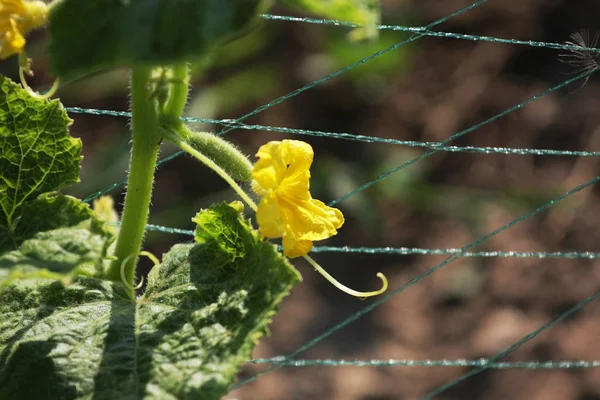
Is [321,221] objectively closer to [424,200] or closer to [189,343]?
[189,343]

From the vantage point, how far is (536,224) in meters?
2.95

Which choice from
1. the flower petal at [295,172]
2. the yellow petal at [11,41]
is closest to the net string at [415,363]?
the flower petal at [295,172]

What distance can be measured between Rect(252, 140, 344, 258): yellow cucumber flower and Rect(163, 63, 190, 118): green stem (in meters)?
0.10

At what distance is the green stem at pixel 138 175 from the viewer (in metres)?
0.89

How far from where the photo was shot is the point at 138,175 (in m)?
0.95

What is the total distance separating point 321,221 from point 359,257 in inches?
77.6

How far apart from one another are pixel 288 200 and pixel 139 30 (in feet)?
0.94

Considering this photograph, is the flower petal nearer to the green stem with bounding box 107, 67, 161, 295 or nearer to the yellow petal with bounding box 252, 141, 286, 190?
the yellow petal with bounding box 252, 141, 286, 190

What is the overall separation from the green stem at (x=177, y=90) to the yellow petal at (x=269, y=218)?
13 cm

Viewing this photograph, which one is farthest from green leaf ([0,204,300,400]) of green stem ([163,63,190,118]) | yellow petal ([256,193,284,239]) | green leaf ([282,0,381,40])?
green leaf ([282,0,381,40])

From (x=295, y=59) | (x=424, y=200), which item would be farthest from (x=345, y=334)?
(x=295, y=59)

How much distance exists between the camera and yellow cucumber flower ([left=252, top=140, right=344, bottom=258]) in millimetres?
893

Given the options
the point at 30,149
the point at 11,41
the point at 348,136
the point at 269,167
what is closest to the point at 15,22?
the point at 11,41

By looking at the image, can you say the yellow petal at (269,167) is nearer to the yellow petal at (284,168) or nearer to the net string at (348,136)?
the yellow petal at (284,168)
